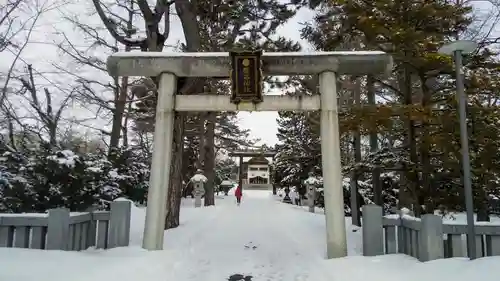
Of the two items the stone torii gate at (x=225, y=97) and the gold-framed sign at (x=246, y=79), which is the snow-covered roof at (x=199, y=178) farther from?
the gold-framed sign at (x=246, y=79)

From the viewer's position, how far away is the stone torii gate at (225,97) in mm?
7941

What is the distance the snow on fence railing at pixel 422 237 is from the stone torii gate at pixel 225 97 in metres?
0.67

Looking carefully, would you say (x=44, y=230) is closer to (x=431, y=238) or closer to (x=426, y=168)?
(x=431, y=238)

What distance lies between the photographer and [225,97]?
829cm

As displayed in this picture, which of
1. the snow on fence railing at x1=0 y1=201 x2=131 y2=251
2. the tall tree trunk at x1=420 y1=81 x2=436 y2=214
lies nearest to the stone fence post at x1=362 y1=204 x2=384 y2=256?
the tall tree trunk at x1=420 y1=81 x2=436 y2=214

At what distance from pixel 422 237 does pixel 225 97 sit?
4.44 metres

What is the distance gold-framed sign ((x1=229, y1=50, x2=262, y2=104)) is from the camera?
26.8 ft

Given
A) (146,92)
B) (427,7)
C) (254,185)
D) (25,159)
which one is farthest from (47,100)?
(254,185)

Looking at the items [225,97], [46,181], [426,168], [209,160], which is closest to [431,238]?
[426,168]

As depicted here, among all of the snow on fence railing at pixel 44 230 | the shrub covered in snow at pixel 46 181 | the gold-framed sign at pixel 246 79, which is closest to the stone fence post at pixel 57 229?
the snow on fence railing at pixel 44 230

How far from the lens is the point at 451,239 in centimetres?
649

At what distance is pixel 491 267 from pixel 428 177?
14.2ft

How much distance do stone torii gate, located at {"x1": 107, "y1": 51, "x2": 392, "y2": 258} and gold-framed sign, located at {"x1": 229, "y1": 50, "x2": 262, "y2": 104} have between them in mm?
117

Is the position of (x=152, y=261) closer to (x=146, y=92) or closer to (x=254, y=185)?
(x=146, y=92)
